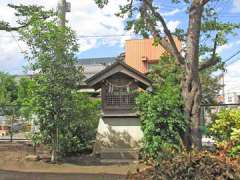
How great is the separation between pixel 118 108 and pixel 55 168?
363cm

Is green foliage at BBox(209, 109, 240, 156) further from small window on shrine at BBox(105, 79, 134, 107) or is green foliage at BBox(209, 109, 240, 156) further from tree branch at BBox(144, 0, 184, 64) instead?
small window on shrine at BBox(105, 79, 134, 107)

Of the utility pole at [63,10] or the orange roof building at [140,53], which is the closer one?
the utility pole at [63,10]

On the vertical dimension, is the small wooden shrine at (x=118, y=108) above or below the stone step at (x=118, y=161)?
above

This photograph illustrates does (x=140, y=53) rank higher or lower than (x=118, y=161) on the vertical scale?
higher

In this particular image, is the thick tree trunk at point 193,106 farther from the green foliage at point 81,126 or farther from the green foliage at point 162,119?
the green foliage at point 81,126

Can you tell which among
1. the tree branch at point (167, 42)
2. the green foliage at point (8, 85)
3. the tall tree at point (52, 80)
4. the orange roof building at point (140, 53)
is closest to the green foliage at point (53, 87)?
the tall tree at point (52, 80)

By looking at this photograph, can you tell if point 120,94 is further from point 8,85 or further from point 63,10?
point 8,85

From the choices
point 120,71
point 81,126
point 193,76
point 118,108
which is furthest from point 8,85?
point 193,76

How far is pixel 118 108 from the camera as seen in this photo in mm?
16656

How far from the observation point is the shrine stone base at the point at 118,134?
650 inches

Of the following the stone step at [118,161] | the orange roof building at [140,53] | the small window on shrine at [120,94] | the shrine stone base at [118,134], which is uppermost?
the orange roof building at [140,53]

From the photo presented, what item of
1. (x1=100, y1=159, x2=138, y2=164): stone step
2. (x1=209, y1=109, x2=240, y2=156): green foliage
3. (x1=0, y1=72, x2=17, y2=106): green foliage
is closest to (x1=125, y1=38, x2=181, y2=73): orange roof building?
(x1=0, y1=72, x2=17, y2=106): green foliage

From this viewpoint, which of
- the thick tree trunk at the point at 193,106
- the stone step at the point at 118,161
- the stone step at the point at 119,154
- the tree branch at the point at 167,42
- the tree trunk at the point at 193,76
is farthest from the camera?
the stone step at the point at 119,154

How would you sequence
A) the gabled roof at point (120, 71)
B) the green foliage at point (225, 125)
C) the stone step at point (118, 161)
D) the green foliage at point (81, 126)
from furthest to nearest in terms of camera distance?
the gabled roof at point (120, 71)
the stone step at point (118, 161)
the green foliage at point (81, 126)
the green foliage at point (225, 125)
